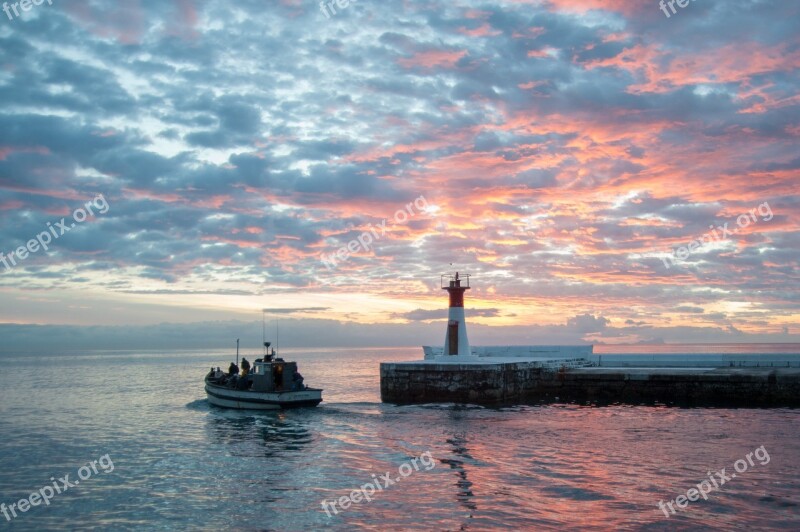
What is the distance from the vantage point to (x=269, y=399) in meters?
35.6

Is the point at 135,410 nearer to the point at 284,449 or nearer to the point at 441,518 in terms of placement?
the point at 284,449

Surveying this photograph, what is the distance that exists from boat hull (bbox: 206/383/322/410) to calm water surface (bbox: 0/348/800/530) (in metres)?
0.62

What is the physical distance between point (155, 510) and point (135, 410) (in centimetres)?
2864

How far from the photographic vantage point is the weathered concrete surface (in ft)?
113

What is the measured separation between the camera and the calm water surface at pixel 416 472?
51.0 ft

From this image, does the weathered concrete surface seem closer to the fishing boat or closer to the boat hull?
the boat hull

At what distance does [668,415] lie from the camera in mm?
32188

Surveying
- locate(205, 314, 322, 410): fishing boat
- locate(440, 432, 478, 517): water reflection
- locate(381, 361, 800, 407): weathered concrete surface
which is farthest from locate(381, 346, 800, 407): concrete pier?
locate(440, 432, 478, 517): water reflection

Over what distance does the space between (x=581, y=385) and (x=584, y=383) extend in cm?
23

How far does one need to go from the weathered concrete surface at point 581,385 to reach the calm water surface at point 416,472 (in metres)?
1.78

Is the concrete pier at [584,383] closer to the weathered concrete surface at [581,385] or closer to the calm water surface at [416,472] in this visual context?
the weathered concrete surface at [581,385]

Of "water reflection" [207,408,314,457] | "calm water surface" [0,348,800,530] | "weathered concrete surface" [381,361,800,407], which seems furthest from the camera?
"weathered concrete surface" [381,361,800,407]

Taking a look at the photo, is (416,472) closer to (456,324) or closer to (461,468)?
(461,468)

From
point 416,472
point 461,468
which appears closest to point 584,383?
point 461,468
